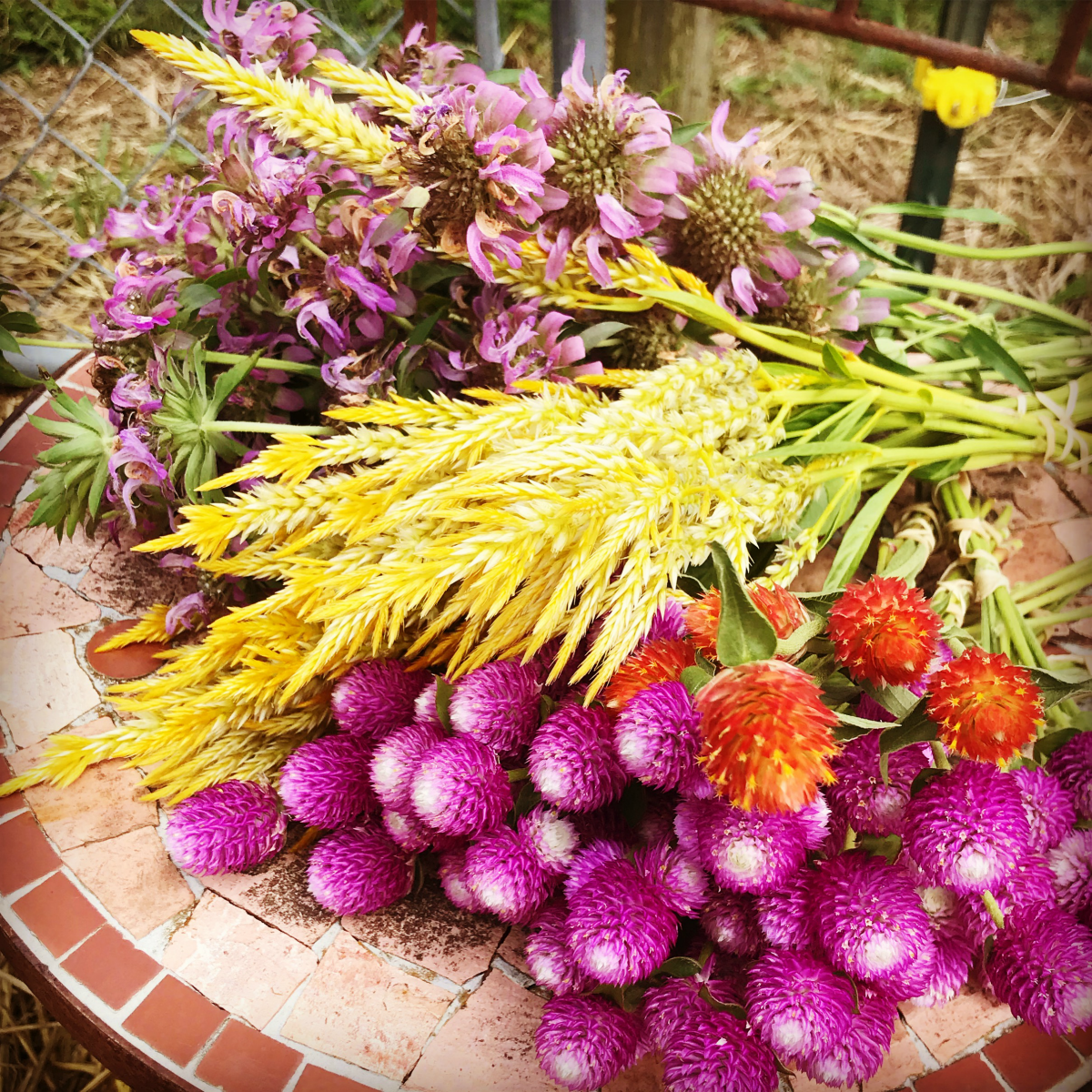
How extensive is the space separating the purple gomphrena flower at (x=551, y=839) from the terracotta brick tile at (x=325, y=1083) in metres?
0.19

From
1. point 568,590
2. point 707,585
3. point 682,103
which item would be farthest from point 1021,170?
point 568,590

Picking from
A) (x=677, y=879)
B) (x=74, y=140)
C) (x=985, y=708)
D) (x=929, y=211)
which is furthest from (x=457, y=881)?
(x=74, y=140)

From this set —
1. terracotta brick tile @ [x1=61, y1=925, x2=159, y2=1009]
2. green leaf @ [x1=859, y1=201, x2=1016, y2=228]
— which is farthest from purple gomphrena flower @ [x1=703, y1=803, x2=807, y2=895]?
green leaf @ [x1=859, y1=201, x2=1016, y2=228]

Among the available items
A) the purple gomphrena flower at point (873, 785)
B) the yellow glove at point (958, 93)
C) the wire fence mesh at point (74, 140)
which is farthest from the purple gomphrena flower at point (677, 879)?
the wire fence mesh at point (74, 140)

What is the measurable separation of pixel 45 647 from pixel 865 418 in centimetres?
88

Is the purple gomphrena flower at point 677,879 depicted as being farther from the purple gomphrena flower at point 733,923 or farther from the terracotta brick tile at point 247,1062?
the terracotta brick tile at point 247,1062

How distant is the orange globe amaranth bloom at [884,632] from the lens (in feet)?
1.72

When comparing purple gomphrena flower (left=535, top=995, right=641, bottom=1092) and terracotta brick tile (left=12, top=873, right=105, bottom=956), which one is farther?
terracotta brick tile (left=12, top=873, right=105, bottom=956)

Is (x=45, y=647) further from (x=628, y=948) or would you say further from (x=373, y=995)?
(x=628, y=948)

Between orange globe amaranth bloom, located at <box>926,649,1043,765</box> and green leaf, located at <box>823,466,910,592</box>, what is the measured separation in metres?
0.28

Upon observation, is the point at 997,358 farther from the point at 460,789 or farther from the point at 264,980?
the point at 264,980

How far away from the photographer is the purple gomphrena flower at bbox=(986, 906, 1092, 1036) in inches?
21.5

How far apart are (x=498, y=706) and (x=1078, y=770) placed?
17.0 inches

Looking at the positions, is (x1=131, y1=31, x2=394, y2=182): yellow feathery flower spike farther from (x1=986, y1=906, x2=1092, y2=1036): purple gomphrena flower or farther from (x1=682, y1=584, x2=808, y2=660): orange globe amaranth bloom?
(x1=986, y1=906, x2=1092, y2=1036): purple gomphrena flower
